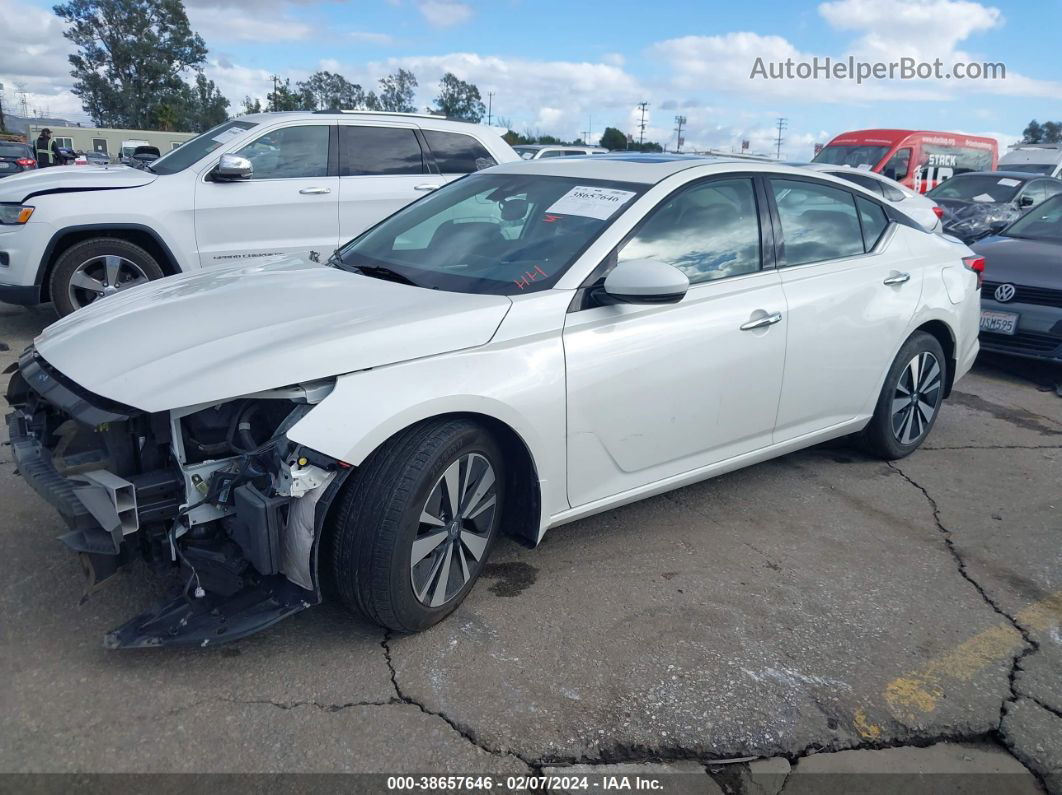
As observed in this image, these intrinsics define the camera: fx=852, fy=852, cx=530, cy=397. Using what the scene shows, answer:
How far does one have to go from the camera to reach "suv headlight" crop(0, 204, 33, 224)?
20.8 ft

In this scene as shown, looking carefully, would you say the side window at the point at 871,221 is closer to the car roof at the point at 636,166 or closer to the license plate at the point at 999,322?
the car roof at the point at 636,166

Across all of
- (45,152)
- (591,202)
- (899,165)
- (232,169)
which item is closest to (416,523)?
(591,202)

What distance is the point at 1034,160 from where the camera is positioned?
74.0 feet

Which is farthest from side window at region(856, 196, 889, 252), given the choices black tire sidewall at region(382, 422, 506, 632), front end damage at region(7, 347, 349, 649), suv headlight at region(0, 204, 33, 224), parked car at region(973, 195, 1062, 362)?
suv headlight at region(0, 204, 33, 224)

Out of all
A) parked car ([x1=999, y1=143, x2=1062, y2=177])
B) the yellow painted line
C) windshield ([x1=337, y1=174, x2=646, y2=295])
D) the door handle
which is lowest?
the yellow painted line

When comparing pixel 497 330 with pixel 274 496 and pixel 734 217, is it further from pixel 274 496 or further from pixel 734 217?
pixel 734 217

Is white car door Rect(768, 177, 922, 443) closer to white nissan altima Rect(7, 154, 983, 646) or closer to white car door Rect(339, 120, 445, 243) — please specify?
white nissan altima Rect(7, 154, 983, 646)

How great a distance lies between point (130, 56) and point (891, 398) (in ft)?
264

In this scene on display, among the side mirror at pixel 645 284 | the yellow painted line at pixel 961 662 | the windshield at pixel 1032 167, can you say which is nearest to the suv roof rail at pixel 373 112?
the side mirror at pixel 645 284

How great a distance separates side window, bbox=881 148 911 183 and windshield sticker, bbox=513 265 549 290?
55.8 ft

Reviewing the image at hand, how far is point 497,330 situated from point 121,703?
1.67 meters

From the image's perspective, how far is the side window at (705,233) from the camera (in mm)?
3523

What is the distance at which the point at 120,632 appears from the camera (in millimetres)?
2580

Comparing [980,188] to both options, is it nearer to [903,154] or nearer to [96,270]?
[903,154]
